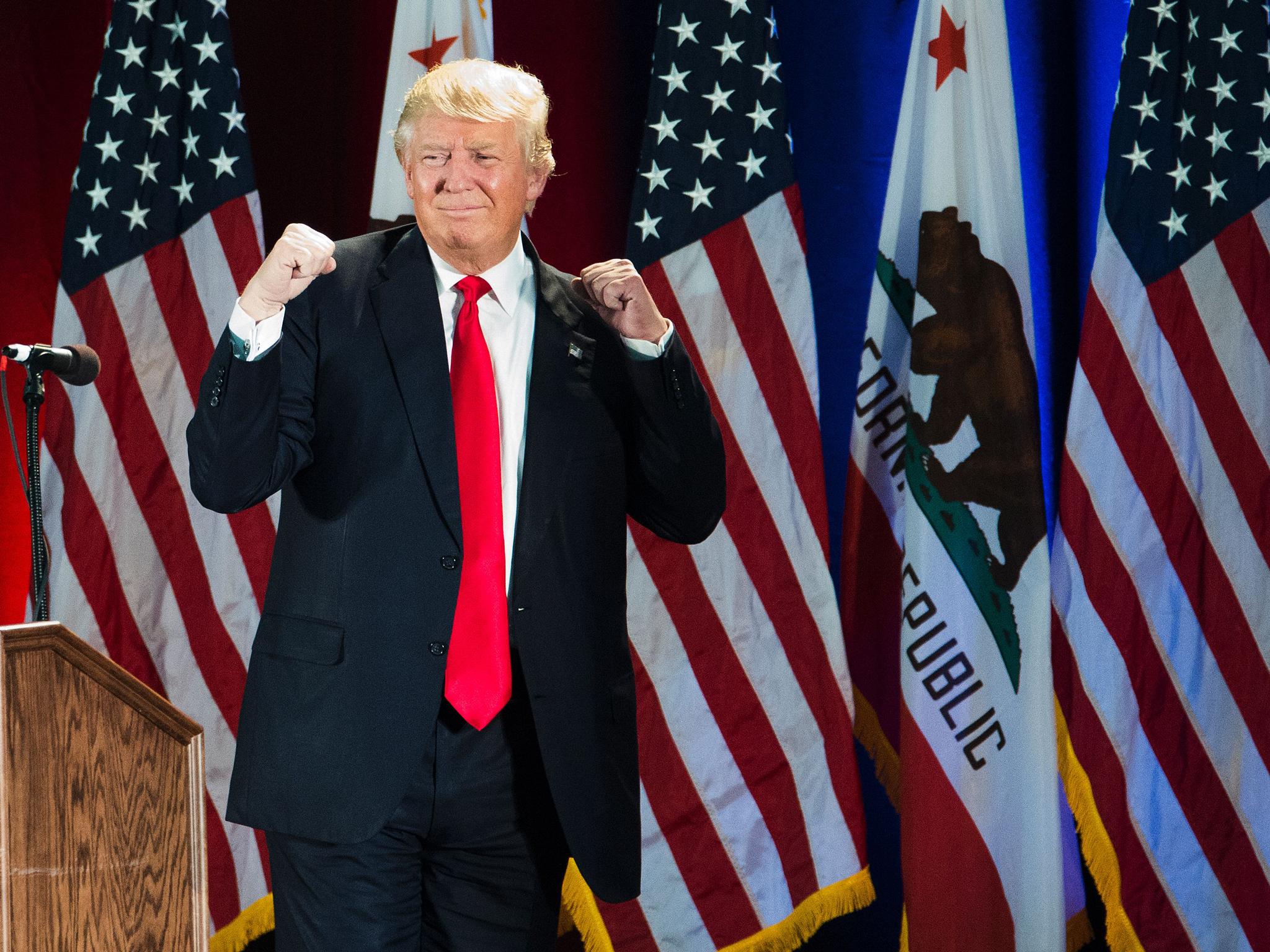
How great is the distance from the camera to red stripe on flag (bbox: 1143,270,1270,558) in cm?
283

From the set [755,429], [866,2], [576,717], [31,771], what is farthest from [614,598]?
[866,2]

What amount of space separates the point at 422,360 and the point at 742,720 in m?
1.66

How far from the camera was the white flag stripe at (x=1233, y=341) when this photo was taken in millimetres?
2846

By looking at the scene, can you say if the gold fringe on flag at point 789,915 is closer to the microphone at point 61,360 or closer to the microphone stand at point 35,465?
the microphone stand at point 35,465

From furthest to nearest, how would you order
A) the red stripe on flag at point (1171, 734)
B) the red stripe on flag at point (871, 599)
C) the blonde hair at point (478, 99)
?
the red stripe on flag at point (871, 599) → the red stripe on flag at point (1171, 734) → the blonde hair at point (478, 99)

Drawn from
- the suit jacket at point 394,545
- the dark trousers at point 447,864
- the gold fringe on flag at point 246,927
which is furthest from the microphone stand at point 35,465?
the gold fringe on flag at point 246,927

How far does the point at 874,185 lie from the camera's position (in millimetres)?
3361

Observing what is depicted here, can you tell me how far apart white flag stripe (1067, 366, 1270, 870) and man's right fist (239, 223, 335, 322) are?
206cm

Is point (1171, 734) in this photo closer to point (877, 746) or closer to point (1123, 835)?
point (1123, 835)

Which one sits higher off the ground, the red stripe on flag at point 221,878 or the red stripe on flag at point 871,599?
the red stripe on flag at point 871,599

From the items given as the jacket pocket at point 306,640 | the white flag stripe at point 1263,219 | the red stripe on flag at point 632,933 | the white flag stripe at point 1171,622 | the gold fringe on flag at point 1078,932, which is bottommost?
the gold fringe on flag at point 1078,932

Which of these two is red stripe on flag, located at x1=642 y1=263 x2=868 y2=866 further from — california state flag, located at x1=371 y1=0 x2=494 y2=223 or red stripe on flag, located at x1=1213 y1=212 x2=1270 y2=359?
red stripe on flag, located at x1=1213 y1=212 x2=1270 y2=359

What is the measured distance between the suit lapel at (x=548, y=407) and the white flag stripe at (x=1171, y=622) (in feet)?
5.51

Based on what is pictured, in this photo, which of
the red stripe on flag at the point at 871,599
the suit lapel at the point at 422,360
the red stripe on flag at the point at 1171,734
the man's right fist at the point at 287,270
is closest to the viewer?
the man's right fist at the point at 287,270
